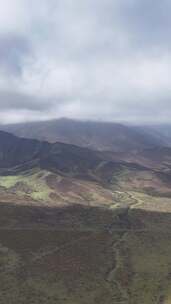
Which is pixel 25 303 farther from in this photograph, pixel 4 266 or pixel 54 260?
pixel 54 260

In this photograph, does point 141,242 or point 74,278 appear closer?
point 74,278

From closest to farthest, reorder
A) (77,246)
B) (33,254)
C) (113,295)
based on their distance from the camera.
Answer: (113,295) → (33,254) → (77,246)

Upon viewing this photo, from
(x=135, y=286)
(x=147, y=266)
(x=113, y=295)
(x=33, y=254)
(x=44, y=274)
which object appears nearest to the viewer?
(x=113, y=295)

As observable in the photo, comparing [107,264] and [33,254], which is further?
[33,254]

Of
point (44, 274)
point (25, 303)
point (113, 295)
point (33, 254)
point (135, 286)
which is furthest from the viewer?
point (33, 254)

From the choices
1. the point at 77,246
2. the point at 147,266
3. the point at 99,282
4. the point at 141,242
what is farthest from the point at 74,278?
the point at 141,242

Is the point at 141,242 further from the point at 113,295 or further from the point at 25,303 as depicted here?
the point at 25,303

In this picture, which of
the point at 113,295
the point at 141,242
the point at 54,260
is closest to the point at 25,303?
the point at 113,295

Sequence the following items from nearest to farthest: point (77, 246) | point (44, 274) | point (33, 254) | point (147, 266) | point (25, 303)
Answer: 1. point (25, 303)
2. point (44, 274)
3. point (147, 266)
4. point (33, 254)
5. point (77, 246)
